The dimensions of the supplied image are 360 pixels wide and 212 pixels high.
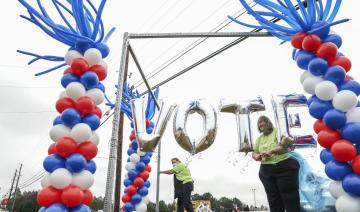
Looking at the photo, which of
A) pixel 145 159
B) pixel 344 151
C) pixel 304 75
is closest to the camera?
pixel 344 151

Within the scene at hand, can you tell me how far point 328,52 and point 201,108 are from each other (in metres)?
1.57

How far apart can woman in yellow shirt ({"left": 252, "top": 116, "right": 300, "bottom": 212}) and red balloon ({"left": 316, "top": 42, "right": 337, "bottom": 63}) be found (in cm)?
101

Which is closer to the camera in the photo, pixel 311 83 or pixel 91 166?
pixel 311 83

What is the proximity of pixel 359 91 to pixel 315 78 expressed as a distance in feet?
1.50

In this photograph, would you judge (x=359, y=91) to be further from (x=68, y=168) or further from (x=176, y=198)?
(x=176, y=198)

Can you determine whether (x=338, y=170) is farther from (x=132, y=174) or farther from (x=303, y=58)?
(x=132, y=174)

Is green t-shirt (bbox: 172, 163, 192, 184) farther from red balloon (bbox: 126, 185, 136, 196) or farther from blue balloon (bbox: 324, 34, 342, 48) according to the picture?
blue balloon (bbox: 324, 34, 342, 48)

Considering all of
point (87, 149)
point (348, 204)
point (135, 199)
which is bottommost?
point (135, 199)

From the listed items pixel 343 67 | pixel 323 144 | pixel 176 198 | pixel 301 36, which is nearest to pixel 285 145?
pixel 323 144

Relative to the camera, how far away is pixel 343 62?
10.7 ft

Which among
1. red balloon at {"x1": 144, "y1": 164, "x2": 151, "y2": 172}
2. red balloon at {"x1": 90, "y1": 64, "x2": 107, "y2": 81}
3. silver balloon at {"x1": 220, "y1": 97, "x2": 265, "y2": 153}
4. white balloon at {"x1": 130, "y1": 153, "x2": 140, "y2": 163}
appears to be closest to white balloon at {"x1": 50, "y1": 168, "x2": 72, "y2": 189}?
red balloon at {"x1": 90, "y1": 64, "x2": 107, "y2": 81}

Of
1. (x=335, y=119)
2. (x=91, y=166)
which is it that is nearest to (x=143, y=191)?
(x=91, y=166)

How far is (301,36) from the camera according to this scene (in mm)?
3473

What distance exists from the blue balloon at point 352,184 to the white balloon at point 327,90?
0.83 meters
